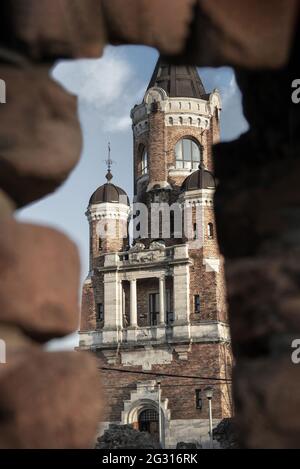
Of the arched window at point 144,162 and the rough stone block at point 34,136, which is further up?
the arched window at point 144,162

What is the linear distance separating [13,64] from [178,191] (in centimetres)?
3546

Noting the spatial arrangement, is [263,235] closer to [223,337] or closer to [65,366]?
[65,366]

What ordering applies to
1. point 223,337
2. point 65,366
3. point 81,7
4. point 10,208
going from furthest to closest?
point 223,337, point 81,7, point 10,208, point 65,366

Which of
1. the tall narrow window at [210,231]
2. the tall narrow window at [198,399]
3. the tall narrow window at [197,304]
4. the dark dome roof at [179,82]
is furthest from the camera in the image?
the dark dome roof at [179,82]

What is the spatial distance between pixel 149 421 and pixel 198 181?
1072cm

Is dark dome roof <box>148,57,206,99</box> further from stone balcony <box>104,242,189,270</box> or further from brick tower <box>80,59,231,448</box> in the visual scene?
stone balcony <box>104,242,189,270</box>

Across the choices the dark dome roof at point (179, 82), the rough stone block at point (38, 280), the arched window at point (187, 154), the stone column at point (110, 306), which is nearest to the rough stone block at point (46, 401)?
the rough stone block at point (38, 280)

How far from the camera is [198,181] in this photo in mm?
34750

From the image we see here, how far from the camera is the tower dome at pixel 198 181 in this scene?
34500 millimetres

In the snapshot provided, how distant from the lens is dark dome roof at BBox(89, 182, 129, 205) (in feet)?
119

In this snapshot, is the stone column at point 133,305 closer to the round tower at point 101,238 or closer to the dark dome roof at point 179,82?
the round tower at point 101,238

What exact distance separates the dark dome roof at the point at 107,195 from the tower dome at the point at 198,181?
317cm

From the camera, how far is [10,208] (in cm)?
155

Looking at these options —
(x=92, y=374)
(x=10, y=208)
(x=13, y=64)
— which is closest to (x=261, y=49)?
(x=13, y=64)
